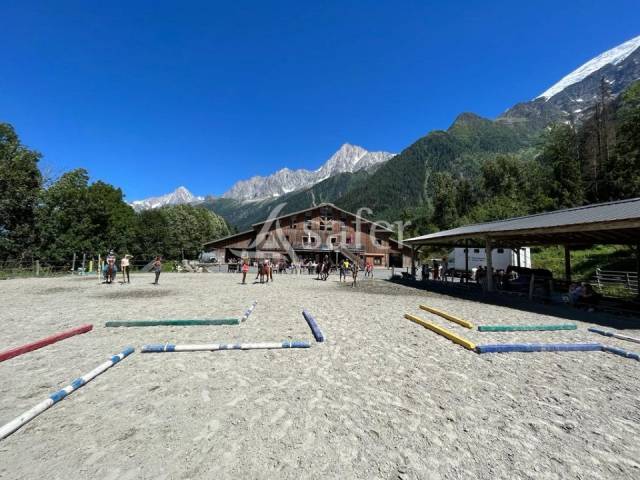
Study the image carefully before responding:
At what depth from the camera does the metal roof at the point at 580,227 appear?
29.8 ft

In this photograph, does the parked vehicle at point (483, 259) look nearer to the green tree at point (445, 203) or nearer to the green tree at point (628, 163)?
the green tree at point (628, 163)

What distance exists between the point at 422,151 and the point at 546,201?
130 m

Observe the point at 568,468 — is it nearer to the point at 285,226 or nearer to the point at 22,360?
the point at 22,360

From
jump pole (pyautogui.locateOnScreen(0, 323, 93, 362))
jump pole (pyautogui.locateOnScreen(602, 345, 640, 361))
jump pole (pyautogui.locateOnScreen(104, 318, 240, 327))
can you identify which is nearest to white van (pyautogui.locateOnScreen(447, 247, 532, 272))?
jump pole (pyautogui.locateOnScreen(602, 345, 640, 361))

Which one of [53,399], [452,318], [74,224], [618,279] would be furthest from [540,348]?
[74,224]

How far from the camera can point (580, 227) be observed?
31.9ft

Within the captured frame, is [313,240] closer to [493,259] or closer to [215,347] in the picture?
[493,259]

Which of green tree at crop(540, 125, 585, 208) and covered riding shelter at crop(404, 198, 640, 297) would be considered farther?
green tree at crop(540, 125, 585, 208)

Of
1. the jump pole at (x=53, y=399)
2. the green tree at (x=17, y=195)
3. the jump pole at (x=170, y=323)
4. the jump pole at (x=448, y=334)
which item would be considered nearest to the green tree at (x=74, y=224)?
the green tree at (x=17, y=195)

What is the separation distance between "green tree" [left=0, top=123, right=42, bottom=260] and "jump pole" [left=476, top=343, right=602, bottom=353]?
135ft

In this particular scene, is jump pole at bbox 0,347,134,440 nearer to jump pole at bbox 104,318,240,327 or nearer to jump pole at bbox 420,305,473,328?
jump pole at bbox 104,318,240,327

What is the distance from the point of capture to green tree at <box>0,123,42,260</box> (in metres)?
29.3

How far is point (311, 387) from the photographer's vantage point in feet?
13.9

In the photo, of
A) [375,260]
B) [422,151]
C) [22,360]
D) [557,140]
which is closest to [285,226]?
[375,260]
